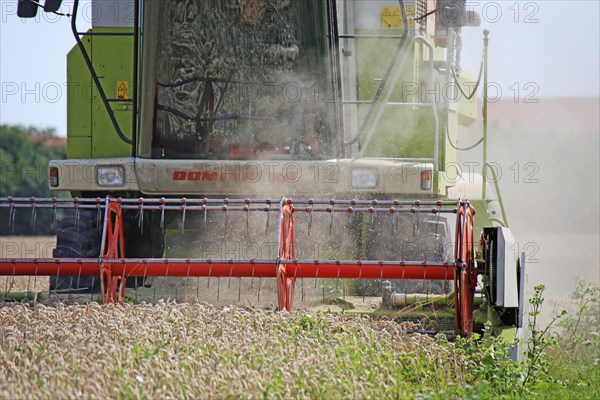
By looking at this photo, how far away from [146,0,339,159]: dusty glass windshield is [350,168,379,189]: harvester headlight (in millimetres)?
192

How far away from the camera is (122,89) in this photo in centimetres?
755

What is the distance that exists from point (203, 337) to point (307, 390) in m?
0.83

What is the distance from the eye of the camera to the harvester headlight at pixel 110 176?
6.81m

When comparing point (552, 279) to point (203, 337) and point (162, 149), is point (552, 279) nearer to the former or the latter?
point (162, 149)

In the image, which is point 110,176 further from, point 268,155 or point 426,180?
point 426,180

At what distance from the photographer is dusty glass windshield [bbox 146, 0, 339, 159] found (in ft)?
20.8

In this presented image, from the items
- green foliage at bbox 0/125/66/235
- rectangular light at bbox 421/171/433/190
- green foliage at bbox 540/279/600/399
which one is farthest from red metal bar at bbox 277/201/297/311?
green foliage at bbox 0/125/66/235

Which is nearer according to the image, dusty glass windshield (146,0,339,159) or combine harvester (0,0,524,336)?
combine harvester (0,0,524,336)

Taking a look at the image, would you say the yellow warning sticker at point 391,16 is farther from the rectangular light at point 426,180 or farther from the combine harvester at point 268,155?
the rectangular light at point 426,180

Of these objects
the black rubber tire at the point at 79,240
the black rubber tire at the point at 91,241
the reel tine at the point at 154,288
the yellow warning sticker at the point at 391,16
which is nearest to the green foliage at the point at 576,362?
the yellow warning sticker at the point at 391,16

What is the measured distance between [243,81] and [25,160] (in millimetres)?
15841

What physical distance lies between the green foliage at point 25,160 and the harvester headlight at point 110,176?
14011 millimetres

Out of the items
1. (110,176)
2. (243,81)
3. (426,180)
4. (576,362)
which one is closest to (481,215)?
(426,180)

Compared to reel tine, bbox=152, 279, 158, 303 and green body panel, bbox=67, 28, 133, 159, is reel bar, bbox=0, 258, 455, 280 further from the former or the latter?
green body panel, bbox=67, 28, 133, 159
